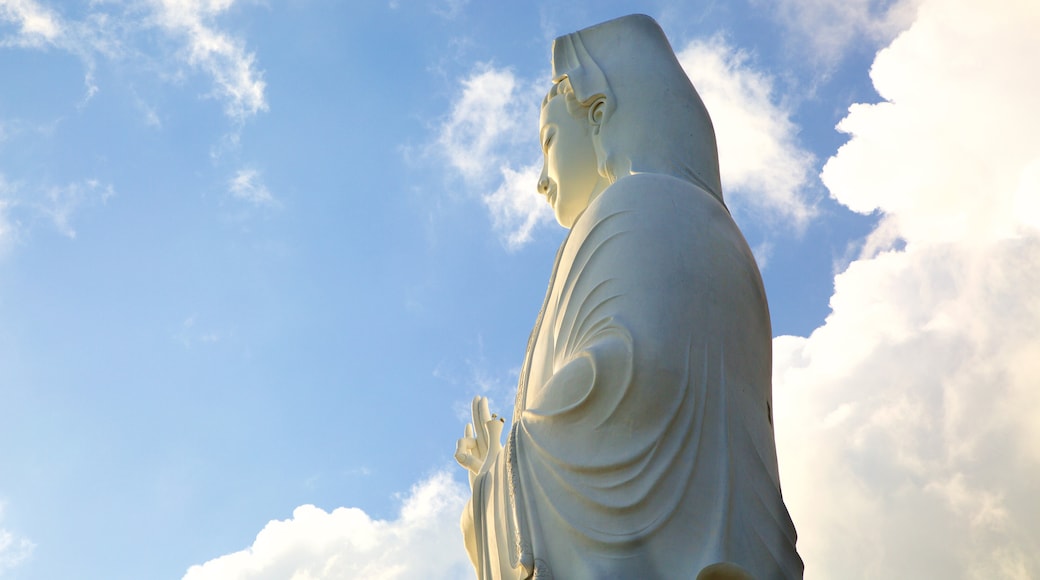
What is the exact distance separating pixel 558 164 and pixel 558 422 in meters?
1.96

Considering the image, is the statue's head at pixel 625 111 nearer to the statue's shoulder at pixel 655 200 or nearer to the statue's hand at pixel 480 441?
the statue's shoulder at pixel 655 200

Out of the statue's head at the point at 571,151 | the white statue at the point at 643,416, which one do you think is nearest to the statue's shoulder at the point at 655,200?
the white statue at the point at 643,416

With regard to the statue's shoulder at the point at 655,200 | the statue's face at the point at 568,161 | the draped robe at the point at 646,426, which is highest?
the statue's face at the point at 568,161

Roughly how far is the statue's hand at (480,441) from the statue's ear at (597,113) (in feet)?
5.01

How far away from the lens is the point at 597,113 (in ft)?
19.8

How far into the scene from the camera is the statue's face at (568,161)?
6.09 m

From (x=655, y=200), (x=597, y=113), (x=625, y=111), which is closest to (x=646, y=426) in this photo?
(x=655, y=200)

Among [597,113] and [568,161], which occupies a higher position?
[597,113]

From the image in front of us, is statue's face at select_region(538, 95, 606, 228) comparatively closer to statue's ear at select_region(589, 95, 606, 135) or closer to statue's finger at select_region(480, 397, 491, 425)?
statue's ear at select_region(589, 95, 606, 135)

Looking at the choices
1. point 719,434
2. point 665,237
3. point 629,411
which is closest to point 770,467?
point 719,434

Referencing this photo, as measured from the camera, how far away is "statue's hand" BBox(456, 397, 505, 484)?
215 inches

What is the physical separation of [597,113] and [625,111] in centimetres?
22

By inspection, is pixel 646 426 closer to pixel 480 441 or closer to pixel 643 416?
pixel 643 416

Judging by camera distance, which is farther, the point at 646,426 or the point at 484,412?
the point at 484,412
